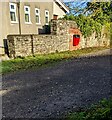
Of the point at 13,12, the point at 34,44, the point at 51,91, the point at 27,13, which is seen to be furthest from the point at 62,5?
the point at 51,91

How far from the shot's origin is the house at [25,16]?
16.5 metres

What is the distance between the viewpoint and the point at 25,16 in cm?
1950

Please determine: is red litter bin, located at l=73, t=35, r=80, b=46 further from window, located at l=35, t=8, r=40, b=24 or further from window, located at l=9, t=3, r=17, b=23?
window, located at l=9, t=3, r=17, b=23

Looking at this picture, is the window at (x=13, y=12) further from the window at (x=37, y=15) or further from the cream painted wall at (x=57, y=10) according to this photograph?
the cream painted wall at (x=57, y=10)

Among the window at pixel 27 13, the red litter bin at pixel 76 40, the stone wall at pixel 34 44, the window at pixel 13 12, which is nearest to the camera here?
the stone wall at pixel 34 44

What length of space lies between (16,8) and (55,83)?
11156mm

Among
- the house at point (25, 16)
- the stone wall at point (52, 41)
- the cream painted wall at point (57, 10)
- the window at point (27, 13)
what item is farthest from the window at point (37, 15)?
the cream painted wall at point (57, 10)

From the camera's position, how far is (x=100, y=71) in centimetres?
1072

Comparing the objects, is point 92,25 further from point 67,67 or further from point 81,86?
point 81,86

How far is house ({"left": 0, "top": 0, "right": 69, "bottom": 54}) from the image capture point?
16500 mm

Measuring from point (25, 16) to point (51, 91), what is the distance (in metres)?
13.1

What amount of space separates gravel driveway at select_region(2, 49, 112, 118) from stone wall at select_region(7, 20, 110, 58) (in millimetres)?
4322

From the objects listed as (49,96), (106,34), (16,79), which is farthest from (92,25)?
(49,96)

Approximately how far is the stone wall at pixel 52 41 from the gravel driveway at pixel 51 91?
14.2 feet
